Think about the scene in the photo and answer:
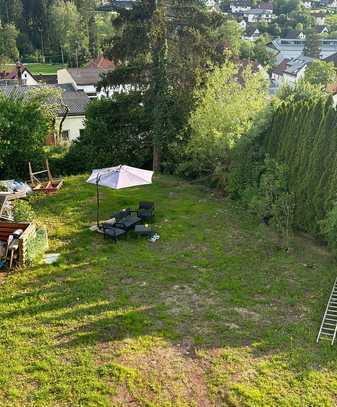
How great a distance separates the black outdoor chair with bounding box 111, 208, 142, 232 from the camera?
14.1 metres

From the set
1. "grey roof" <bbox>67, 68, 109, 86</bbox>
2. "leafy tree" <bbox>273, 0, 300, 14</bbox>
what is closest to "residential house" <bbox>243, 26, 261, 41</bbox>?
"leafy tree" <bbox>273, 0, 300, 14</bbox>

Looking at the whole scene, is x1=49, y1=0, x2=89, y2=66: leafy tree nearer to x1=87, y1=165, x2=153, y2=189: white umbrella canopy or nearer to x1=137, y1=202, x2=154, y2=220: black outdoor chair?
x1=137, y1=202, x2=154, y2=220: black outdoor chair

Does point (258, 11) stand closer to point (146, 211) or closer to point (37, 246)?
point (146, 211)

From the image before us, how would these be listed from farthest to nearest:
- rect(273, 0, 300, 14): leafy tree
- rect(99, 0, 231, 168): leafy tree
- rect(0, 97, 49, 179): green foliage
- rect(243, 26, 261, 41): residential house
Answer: rect(273, 0, 300, 14): leafy tree → rect(243, 26, 261, 41): residential house → rect(99, 0, 231, 168): leafy tree → rect(0, 97, 49, 179): green foliage

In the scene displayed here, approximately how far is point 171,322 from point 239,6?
164 m

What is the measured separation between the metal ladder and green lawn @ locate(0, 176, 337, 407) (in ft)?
0.69

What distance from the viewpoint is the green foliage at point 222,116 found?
60.5 feet

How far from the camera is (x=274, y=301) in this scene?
35.2 ft

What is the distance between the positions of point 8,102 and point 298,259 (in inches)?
559

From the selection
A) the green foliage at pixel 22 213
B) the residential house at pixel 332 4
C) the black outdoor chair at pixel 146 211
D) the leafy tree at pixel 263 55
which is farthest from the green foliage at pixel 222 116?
the residential house at pixel 332 4

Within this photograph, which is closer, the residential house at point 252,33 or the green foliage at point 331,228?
the green foliage at point 331,228

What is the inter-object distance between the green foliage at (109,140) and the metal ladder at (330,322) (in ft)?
47.0

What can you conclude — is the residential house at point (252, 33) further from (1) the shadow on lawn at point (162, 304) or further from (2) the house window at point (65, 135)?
(1) the shadow on lawn at point (162, 304)

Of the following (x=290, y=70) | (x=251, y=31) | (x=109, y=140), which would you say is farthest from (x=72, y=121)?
(x=251, y=31)
